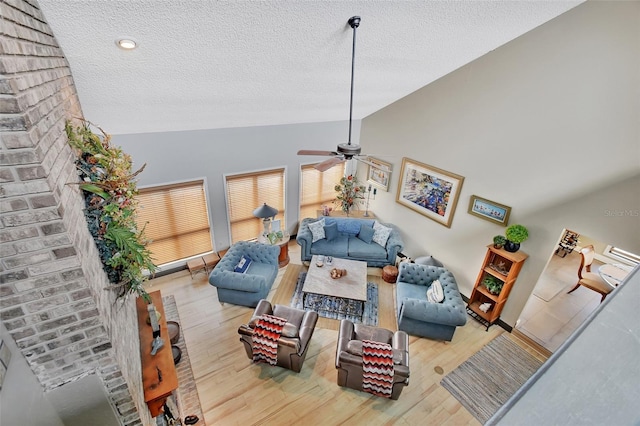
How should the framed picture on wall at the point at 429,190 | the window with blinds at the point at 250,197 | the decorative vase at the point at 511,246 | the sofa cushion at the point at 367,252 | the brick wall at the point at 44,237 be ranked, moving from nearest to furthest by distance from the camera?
the brick wall at the point at 44,237 < the decorative vase at the point at 511,246 < the framed picture on wall at the point at 429,190 < the window with blinds at the point at 250,197 < the sofa cushion at the point at 367,252

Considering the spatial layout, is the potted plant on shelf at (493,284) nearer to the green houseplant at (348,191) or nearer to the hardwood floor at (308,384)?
the hardwood floor at (308,384)

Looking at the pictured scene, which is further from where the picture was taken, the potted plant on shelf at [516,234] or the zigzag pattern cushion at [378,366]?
the potted plant on shelf at [516,234]

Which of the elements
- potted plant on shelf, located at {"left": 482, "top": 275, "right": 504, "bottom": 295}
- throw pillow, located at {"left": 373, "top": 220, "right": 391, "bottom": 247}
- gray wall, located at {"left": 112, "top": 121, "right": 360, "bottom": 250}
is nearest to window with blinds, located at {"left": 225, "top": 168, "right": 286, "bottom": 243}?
gray wall, located at {"left": 112, "top": 121, "right": 360, "bottom": 250}

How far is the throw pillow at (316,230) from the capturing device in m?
6.08

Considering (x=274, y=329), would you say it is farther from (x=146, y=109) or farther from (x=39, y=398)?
(x=146, y=109)

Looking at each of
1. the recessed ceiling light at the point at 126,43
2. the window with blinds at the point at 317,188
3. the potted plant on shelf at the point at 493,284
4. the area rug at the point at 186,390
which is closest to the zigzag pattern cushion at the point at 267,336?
the area rug at the point at 186,390

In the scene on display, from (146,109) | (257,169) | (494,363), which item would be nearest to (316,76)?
(146,109)

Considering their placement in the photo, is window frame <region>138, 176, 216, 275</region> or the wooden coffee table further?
window frame <region>138, 176, 216, 275</region>

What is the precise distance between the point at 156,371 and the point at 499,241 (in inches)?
179

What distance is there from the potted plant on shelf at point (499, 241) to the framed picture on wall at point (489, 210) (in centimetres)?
23

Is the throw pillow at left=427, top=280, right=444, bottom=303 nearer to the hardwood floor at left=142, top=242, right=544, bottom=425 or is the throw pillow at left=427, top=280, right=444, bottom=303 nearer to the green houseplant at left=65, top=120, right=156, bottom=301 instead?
the hardwood floor at left=142, top=242, right=544, bottom=425

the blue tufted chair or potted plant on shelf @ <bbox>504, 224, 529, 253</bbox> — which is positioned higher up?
A: potted plant on shelf @ <bbox>504, 224, 529, 253</bbox>

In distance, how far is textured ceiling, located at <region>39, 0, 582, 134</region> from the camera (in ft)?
6.91

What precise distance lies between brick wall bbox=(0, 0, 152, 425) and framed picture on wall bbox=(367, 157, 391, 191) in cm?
510
